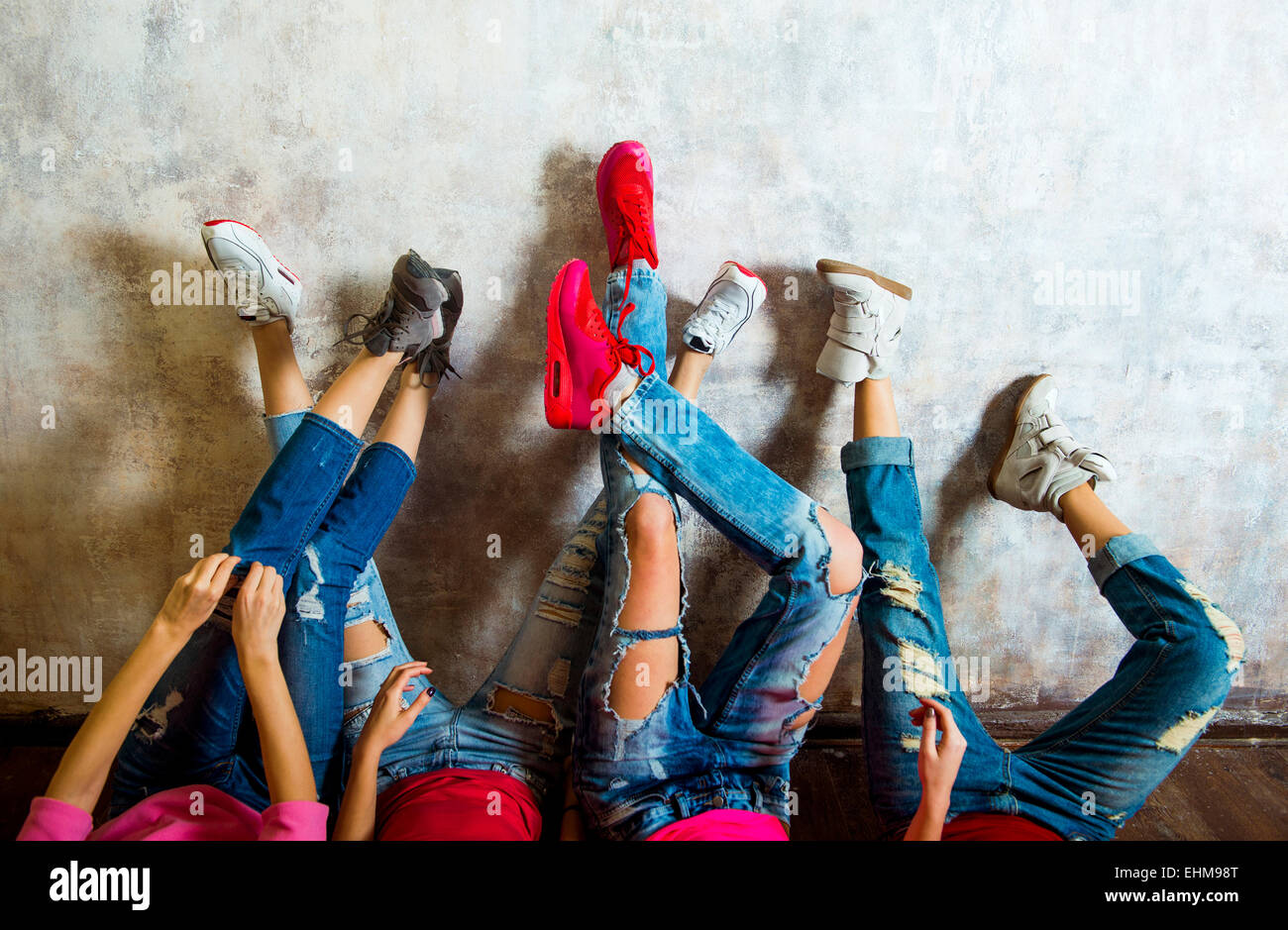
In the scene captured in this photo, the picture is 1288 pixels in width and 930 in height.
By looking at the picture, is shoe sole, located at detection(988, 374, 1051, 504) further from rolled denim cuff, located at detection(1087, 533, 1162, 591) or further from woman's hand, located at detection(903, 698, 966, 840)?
woman's hand, located at detection(903, 698, 966, 840)

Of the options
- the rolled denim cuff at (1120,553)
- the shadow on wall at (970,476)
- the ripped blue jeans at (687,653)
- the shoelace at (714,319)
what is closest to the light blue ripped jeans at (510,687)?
the ripped blue jeans at (687,653)

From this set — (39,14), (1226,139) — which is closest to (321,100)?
(39,14)

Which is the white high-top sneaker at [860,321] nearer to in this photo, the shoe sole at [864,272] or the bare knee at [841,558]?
the shoe sole at [864,272]

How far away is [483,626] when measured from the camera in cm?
196

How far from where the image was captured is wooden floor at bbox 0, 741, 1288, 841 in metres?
1.78

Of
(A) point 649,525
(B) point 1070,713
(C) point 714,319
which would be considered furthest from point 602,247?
(B) point 1070,713

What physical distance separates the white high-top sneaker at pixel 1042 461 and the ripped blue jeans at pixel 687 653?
585 mm

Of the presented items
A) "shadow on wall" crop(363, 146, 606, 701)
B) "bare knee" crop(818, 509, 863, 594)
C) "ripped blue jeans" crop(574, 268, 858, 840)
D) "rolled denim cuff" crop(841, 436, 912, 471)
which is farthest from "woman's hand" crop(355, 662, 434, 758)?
"rolled denim cuff" crop(841, 436, 912, 471)

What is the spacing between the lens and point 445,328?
5.51 ft

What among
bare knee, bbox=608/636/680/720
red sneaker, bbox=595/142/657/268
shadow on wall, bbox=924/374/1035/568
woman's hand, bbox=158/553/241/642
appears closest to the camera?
woman's hand, bbox=158/553/241/642

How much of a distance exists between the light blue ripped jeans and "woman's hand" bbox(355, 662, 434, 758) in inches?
5.2

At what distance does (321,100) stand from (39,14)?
0.59 meters

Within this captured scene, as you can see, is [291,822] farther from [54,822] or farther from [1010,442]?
[1010,442]
